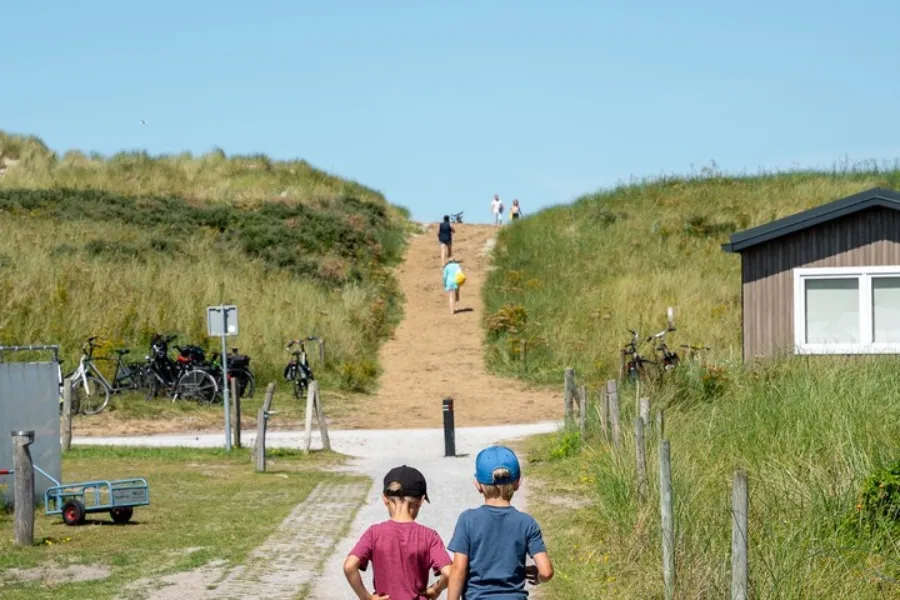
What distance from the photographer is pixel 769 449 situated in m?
12.6

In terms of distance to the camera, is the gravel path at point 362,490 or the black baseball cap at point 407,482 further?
the gravel path at point 362,490

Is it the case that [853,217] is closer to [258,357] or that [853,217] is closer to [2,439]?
[258,357]

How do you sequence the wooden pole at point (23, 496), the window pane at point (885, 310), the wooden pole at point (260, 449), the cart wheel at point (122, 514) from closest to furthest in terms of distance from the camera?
the wooden pole at point (23, 496)
the cart wheel at point (122, 514)
the wooden pole at point (260, 449)
the window pane at point (885, 310)

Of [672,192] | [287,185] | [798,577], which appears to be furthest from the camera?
[287,185]

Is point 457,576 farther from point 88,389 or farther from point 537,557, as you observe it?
point 88,389

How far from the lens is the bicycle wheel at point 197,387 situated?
3018cm

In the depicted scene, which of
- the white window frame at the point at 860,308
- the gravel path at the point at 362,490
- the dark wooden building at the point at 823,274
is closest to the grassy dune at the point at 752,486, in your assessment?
the gravel path at the point at 362,490

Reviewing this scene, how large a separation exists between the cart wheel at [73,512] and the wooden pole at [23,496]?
1455 mm

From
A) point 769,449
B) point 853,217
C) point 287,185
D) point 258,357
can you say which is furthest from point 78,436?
point 287,185

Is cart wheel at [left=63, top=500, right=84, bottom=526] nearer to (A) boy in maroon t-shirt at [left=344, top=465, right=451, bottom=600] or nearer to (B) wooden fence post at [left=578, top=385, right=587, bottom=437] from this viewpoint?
(B) wooden fence post at [left=578, top=385, right=587, bottom=437]

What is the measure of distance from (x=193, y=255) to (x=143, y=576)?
3413 cm

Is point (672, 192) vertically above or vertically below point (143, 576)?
above

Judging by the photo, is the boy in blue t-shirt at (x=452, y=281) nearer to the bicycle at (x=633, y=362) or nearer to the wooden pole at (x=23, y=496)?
the bicycle at (x=633, y=362)

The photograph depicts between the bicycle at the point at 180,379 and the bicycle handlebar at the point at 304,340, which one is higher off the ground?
the bicycle handlebar at the point at 304,340
